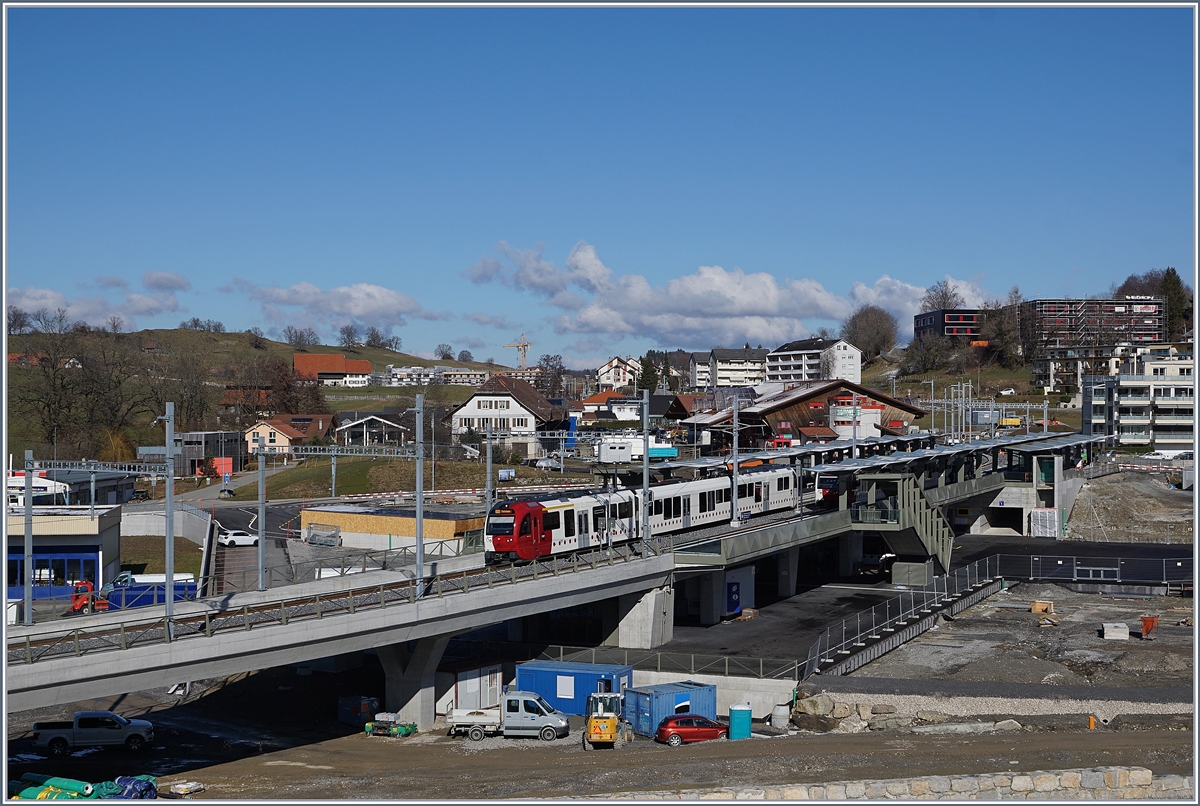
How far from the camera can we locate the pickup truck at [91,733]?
105 ft

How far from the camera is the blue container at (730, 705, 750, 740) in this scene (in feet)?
109

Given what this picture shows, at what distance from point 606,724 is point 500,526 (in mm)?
10004

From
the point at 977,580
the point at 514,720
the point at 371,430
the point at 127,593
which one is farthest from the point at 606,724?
the point at 371,430

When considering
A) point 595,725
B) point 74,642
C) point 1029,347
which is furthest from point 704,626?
point 1029,347

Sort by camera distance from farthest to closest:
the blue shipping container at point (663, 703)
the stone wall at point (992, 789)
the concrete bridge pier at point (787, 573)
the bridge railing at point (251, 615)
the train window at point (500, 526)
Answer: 1. the concrete bridge pier at point (787, 573)
2. the train window at point (500, 526)
3. the blue shipping container at point (663, 703)
4. the bridge railing at point (251, 615)
5. the stone wall at point (992, 789)

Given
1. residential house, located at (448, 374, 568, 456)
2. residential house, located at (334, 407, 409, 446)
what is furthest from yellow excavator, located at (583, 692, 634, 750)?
residential house, located at (334, 407, 409, 446)

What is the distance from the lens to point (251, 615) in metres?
29.8

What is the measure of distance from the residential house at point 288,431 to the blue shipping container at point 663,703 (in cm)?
8158

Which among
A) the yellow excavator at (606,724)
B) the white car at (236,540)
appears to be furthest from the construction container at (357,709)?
the white car at (236,540)

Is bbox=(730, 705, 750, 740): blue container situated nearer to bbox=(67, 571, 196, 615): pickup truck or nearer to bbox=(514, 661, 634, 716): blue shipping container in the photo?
bbox=(514, 661, 634, 716): blue shipping container

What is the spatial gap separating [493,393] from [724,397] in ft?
110

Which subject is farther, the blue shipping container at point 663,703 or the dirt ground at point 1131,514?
the dirt ground at point 1131,514

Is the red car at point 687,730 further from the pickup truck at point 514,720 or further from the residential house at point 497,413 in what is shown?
the residential house at point 497,413

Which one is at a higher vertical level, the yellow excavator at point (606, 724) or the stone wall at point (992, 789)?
the stone wall at point (992, 789)
